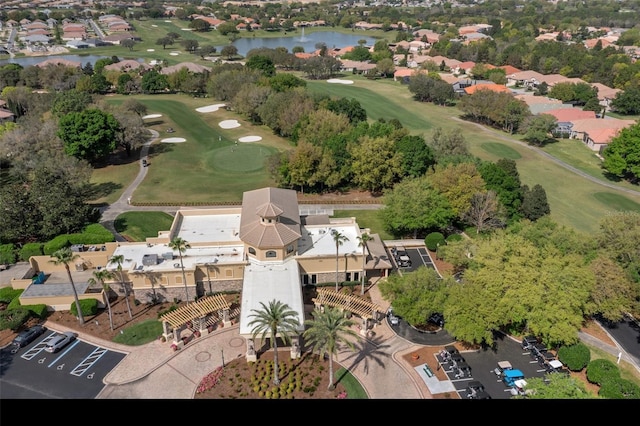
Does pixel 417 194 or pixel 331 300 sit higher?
pixel 417 194

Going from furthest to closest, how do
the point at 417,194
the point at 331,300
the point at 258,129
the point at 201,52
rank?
the point at 201,52
the point at 258,129
the point at 417,194
the point at 331,300

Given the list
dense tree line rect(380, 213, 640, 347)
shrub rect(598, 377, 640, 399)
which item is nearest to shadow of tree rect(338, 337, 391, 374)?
dense tree line rect(380, 213, 640, 347)

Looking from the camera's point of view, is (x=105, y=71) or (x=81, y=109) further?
(x=105, y=71)

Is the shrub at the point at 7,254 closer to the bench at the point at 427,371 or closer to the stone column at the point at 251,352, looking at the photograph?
the stone column at the point at 251,352

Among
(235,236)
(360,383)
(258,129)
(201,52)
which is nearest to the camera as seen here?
(360,383)

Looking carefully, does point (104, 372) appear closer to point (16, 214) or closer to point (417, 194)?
point (16, 214)

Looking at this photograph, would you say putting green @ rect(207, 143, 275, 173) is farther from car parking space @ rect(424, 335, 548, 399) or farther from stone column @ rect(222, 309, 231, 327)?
car parking space @ rect(424, 335, 548, 399)
